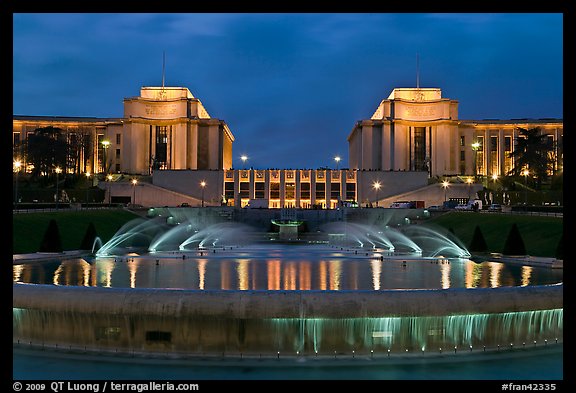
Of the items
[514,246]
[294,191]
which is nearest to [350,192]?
[294,191]

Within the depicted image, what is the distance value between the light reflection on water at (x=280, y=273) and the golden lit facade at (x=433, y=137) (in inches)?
3667

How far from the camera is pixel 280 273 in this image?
1927 cm

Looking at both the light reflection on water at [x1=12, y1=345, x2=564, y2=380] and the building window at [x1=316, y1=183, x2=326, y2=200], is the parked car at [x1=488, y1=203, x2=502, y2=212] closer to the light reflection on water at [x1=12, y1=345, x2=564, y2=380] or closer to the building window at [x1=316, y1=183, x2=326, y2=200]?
the building window at [x1=316, y1=183, x2=326, y2=200]

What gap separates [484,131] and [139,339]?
121291 mm

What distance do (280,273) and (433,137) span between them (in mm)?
105069

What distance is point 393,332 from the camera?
40.5ft

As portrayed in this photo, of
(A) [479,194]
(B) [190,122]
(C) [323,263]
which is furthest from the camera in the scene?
(B) [190,122]

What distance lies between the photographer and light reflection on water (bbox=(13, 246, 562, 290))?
16266 mm

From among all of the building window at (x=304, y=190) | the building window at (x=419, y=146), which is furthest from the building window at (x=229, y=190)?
the building window at (x=419, y=146)

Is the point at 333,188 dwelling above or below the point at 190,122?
below
